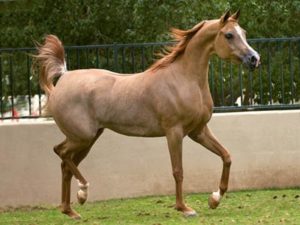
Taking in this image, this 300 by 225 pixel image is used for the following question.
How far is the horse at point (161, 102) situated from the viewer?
999 cm

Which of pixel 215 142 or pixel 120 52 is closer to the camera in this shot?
pixel 215 142

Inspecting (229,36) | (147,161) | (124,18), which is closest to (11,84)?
(147,161)

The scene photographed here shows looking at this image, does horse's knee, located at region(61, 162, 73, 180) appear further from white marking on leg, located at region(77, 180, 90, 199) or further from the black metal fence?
the black metal fence

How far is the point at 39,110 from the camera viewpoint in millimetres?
12180

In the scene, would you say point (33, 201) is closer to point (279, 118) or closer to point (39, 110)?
point (39, 110)

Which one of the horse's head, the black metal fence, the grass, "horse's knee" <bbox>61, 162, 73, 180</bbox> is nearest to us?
the grass

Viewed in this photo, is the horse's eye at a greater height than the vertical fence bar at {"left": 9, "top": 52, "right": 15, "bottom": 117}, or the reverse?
the horse's eye

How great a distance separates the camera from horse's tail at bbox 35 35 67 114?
11.0 meters

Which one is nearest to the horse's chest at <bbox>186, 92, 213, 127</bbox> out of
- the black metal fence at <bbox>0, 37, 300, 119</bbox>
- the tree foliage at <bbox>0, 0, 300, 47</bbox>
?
the black metal fence at <bbox>0, 37, 300, 119</bbox>

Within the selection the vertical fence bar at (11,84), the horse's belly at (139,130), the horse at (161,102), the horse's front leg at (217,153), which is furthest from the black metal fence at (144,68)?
the horse's front leg at (217,153)

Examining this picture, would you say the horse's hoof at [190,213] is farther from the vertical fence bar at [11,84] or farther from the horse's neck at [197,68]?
the vertical fence bar at [11,84]

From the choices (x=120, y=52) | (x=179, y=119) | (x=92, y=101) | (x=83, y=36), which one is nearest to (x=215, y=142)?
(x=179, y=119)

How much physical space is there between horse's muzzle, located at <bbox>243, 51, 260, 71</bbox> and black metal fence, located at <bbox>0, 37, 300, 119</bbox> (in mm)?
2492

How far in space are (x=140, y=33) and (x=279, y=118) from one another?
4325 mm
